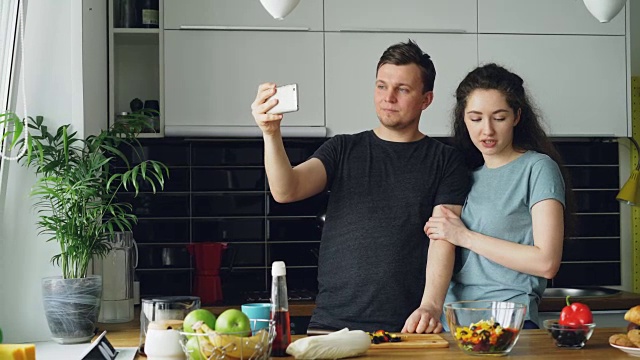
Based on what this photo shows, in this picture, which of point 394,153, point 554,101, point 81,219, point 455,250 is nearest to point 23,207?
point 81,219

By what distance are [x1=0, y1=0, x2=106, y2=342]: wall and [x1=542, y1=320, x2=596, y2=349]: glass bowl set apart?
65.6 inches

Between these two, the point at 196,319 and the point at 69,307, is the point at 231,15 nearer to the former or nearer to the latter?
the point at 69,307

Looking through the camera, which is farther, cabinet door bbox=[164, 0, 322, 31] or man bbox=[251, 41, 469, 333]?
cabinet door bbox=[164, 0, 322, 31]

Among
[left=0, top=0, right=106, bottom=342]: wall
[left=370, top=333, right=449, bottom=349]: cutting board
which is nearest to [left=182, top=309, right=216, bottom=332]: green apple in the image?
[left=370, top=333, right=449, bottom=349]: cutting board

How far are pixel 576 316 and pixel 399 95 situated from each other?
0.90 metres

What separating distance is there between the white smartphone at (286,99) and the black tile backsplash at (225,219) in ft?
6.50

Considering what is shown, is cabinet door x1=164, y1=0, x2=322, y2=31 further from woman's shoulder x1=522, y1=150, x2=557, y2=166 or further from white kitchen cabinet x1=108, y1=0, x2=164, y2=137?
woman's shoulder x1=522, y1=150, x2=557, y2=166

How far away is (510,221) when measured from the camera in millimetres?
2480

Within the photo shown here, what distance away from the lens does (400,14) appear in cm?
405

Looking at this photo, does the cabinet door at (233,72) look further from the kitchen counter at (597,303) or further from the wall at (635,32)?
the wall at (635,32)

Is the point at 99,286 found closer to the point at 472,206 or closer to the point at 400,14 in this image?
the point at 472,206

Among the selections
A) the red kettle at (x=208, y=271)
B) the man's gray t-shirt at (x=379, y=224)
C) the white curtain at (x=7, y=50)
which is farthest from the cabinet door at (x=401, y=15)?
the white curtain at (x=7, y=50)

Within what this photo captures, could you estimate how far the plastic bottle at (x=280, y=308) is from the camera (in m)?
1.96

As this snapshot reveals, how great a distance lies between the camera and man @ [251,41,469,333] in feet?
8.71
